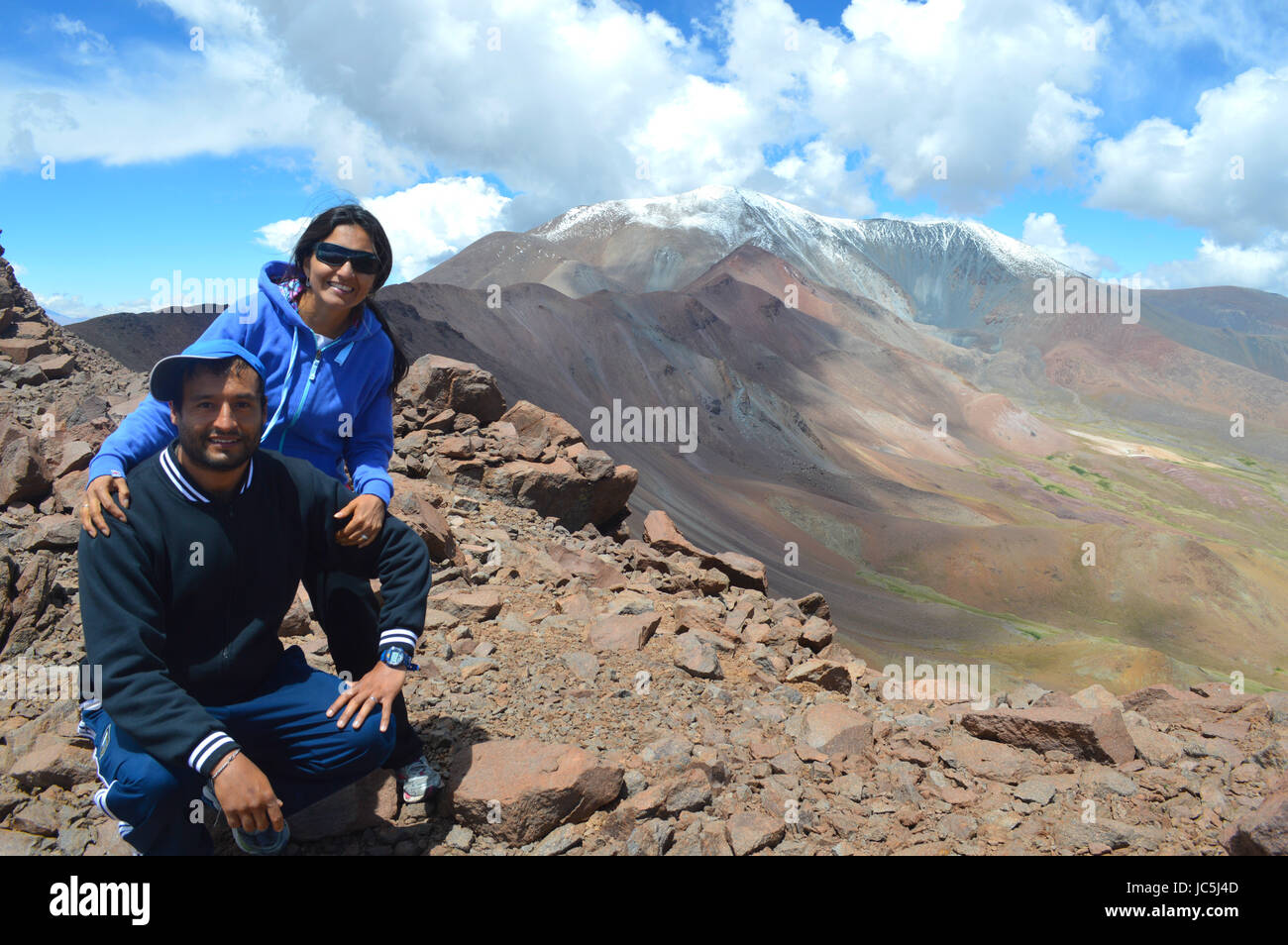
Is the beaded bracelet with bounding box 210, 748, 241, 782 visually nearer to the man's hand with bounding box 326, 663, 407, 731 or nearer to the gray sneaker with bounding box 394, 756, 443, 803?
the man's hand with bounding box 326, 663, 407, 731

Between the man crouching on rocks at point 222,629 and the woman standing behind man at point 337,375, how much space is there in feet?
0.51

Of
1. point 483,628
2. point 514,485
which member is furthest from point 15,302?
point 483,628

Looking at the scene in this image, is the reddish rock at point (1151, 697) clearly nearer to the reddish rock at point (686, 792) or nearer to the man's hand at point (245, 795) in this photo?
the reddish rock at point (686, 792)

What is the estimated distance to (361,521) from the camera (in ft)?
10.1

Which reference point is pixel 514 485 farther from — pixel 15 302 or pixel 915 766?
pixel 15 302

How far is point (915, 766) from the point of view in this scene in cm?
479

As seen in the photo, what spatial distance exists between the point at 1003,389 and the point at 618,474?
11799cm

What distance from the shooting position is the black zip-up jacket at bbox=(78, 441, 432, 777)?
8.14 ft

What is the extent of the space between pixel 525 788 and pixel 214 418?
2.01m

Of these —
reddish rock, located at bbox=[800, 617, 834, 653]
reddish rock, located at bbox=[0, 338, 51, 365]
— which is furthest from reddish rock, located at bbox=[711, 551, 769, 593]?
reddish rock, located at bbox=[0, 338, 51, 365]

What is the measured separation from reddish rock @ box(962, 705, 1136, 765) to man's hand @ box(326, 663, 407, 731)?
4.08m

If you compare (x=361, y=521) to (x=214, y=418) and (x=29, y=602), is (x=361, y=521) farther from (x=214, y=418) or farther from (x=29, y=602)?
(x=29, y=602)

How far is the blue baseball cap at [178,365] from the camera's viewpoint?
8.59ft

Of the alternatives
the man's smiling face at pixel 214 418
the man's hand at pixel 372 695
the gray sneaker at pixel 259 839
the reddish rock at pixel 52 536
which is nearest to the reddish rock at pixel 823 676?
the man's hand at pixel 372 695
